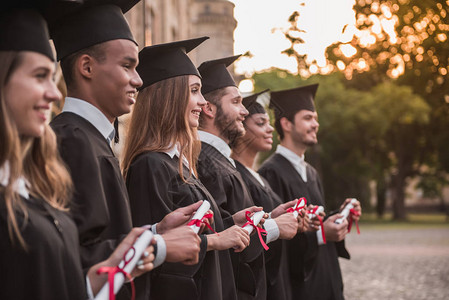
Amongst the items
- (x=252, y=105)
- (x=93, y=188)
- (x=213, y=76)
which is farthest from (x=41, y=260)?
(x=252, y=105)

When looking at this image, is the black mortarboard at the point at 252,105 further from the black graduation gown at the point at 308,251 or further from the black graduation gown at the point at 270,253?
the black graduation gown at the point at 308,251

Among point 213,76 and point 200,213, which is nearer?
point 200,213

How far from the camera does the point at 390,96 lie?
40781 millimetres

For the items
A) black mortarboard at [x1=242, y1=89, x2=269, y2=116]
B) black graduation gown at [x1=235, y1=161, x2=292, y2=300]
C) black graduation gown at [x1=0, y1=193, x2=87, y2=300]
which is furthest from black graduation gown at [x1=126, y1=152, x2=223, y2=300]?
black mortarboard at [x1=242, y1=89, x2=269, y2=116]

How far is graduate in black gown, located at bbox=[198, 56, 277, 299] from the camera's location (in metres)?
4.57

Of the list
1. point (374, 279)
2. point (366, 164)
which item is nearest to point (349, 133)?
point (366, 164)

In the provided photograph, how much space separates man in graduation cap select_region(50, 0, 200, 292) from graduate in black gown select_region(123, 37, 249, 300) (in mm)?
355

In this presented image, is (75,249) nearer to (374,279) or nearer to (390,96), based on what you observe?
(374,279)

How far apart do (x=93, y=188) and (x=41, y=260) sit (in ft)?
1.75

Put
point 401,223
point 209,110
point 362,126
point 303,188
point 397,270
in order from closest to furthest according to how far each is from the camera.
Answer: point 209,110 → point 303,188 → point 397,270 → point 362,126 → point 401,223

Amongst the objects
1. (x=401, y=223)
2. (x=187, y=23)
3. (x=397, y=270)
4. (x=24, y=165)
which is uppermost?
(x=187, y=23)

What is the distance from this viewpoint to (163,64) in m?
4.11

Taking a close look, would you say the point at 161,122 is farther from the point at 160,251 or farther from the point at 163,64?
the point at 160,251

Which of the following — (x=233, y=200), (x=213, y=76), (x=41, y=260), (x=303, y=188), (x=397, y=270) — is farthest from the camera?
(x=397, y=270)
